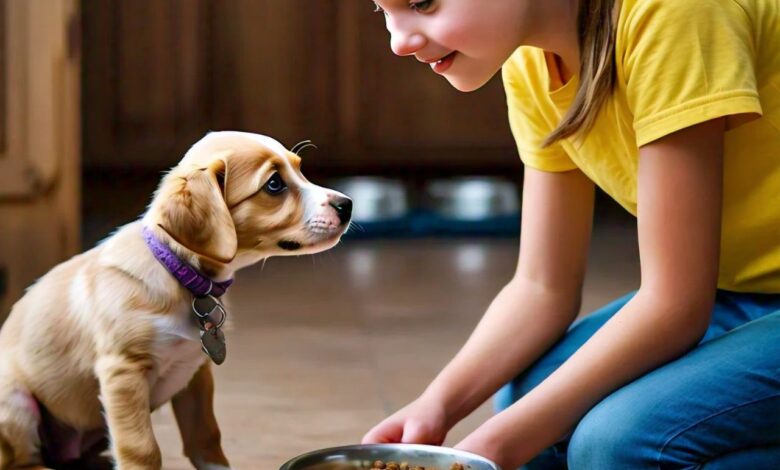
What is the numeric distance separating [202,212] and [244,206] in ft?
0.16

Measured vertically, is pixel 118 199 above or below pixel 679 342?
below

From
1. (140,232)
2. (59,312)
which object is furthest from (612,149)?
(59,312)

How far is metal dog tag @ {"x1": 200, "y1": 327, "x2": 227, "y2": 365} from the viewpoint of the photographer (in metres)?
1.40

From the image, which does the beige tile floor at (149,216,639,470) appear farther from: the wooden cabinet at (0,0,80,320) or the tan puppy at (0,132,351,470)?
the wooden cabinet at (0,0,80,320)

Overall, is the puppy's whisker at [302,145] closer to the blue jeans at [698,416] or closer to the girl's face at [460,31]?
the girl's face at [460,31]

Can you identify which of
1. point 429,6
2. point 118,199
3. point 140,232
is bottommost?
point 118,199

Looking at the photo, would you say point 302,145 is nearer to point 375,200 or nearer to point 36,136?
point 36,136

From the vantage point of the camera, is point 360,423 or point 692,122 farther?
point 360,423

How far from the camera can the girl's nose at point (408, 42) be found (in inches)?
49.0

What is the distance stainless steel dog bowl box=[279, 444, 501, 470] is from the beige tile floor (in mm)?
404

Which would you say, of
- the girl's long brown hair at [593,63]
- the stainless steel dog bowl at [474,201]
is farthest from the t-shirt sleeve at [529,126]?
the stainless steel dog bowl at [474,201]

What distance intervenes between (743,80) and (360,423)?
0.89m

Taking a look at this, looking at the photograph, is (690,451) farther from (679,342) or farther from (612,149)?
(612,149)

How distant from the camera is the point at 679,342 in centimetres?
130
